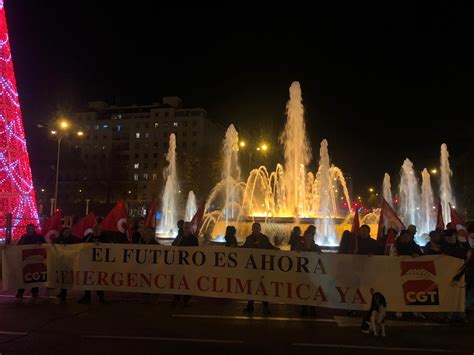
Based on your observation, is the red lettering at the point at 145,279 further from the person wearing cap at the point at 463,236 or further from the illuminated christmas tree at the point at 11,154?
the illuminated christmas tree at the point at 11,154

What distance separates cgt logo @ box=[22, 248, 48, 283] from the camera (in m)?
10.8

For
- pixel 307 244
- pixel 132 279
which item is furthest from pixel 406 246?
pixel 132 279

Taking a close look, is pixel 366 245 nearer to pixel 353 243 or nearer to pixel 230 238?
pixel 353 243

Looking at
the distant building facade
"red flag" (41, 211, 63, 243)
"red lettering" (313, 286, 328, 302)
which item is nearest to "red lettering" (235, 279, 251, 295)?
"red lettering" (313, 286, 328, 302)

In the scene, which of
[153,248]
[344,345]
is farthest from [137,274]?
[344,345]

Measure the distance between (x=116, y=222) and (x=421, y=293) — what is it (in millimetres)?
7281

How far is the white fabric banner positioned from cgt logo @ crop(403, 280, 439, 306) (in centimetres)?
2

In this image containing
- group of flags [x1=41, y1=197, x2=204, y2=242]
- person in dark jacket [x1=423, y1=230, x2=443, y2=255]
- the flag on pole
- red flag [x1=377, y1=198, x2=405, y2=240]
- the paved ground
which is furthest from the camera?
red flag [x1=377, y1=198, x2=405, y2=240]

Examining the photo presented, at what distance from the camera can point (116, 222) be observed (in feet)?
38.6

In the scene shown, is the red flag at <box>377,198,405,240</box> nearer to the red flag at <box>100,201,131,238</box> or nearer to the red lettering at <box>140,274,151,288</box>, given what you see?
the red lettering at <box>140,274,151,288</box>

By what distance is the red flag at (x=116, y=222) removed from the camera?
11676 millimetres

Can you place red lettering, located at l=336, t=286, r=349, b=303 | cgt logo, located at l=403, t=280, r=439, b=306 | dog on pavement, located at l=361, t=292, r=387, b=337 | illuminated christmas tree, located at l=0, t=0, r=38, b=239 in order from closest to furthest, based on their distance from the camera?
dog on pavement, located at l=361, t=292, r=387, b=337
cgt logo, located at l=403, t=280, r=439, b=306
red lettering, located at l=336, t=286, r=349, b=303
illuminated christmas tree, located at l=0, t=0, r=38, b=239

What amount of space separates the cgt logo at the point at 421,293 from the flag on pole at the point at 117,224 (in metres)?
6.76

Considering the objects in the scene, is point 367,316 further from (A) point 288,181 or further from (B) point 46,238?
(A) point 288,181
